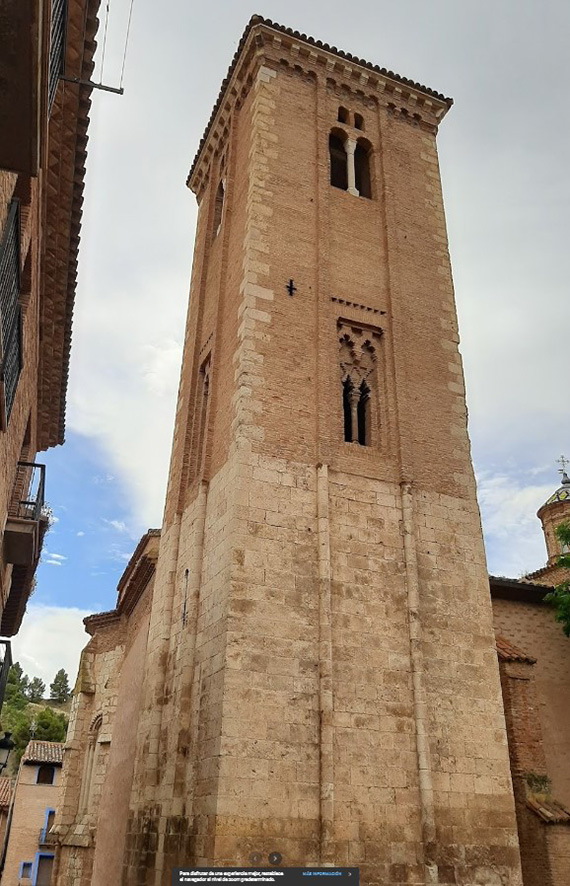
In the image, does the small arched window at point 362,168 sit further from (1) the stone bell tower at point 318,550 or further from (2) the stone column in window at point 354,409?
(2) the stone column in window at point 354,409

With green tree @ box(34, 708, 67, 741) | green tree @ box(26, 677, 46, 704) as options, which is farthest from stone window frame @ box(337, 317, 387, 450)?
green tree @ box(26, 677, 46, 704)

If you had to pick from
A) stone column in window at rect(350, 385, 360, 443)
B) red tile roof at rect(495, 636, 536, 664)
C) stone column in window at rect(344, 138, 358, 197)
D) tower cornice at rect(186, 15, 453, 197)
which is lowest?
red tile roof at rect(495, 636, 536, 664)

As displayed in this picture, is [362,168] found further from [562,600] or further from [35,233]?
[562,600]

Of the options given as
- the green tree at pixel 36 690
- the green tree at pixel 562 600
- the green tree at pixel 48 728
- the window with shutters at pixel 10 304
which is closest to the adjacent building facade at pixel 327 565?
the green tree at pixel 562 600

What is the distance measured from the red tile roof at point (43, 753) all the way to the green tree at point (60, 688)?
5487 centimetres

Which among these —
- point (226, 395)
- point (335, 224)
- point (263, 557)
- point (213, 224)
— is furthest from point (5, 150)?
point (213, 224)

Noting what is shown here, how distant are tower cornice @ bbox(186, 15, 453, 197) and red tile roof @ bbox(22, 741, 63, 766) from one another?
85.7 ft

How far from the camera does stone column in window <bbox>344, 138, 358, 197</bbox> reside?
14867mm

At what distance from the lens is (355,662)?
32.8ft

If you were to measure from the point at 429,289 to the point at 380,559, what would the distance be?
19.2ft

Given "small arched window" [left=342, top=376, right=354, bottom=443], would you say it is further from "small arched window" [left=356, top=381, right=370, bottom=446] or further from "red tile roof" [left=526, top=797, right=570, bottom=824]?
"red tile roof" [left=526, top=797, right=570, bottom=824]

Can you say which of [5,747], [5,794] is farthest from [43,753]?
[5,747]

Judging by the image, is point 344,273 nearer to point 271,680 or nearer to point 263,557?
→ point 263,557

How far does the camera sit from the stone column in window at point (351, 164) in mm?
14867
